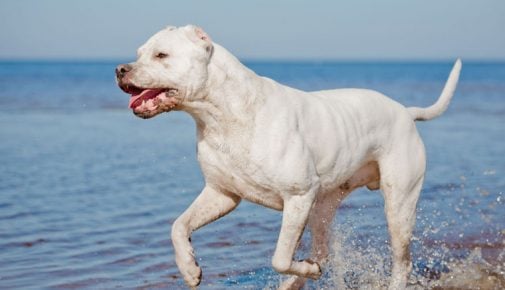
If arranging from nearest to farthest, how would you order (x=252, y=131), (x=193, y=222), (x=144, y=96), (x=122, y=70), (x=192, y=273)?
(x=122, y=70) < (x=144, y=96) < (x=252, y=131) < (x=192, y=273) < (x=193, y=222)

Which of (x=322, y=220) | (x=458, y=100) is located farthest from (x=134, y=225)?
(x=458, y=100)

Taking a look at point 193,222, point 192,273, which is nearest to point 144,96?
point 193,222

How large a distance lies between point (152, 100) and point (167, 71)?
0.20 m

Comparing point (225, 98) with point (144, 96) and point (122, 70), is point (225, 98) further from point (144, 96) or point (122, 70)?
point (122, 70)

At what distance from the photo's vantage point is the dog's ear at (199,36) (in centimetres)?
530

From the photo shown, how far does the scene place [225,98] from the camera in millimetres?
5480

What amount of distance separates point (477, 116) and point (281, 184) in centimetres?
1751

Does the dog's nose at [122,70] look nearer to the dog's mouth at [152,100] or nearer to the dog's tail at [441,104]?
the dog's mouth at [152,100]

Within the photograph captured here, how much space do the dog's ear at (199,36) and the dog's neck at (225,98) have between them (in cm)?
12

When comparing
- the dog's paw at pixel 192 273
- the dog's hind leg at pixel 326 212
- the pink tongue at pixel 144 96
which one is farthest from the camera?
the dog's hind leg at pixel 326 212

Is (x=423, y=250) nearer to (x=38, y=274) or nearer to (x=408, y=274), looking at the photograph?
(x=408, y=274)

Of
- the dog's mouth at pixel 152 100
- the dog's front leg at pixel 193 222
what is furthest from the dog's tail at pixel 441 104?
the dog's mouth at pixel 152 100

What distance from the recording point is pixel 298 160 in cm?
554

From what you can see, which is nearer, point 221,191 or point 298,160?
point 298,160
